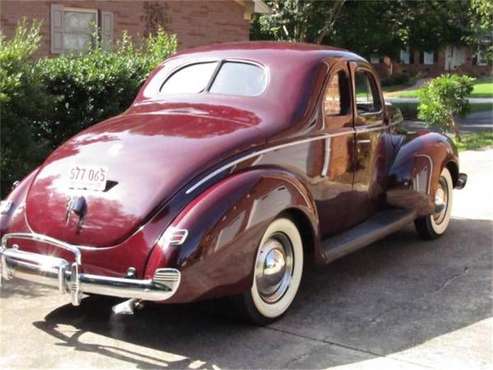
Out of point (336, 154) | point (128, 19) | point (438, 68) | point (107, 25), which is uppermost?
point (438, 68)

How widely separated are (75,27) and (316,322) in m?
11.0

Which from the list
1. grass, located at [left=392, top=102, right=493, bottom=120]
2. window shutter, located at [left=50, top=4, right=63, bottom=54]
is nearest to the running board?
window shutter, located at [left=50, top=4, right=63, bottom=54]

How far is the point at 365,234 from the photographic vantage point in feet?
18.2

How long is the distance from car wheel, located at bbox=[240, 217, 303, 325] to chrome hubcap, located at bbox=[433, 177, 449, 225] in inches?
98.7

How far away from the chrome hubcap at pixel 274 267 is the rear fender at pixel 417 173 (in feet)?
5.80

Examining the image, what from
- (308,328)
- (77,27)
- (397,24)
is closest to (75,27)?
(77,27)

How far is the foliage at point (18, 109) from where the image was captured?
24.5 feet

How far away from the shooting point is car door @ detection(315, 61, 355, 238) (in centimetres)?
528

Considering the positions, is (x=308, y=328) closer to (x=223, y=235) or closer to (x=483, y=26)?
(x=223, y=235)

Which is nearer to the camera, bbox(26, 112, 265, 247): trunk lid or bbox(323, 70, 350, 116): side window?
bbox(26, 112, 265, 247): trunk lid

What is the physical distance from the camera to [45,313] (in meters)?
4.91

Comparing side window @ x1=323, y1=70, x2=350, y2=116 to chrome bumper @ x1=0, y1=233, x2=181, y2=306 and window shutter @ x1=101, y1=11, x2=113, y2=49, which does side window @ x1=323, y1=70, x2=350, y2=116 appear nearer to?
chrome bumper @ x1=0, y1=233, x2=181, y2=306

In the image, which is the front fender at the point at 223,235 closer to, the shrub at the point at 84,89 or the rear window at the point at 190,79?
the rear window at the point at 190,79

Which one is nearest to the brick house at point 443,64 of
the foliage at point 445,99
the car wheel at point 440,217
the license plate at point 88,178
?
the foliage at point 445,99
